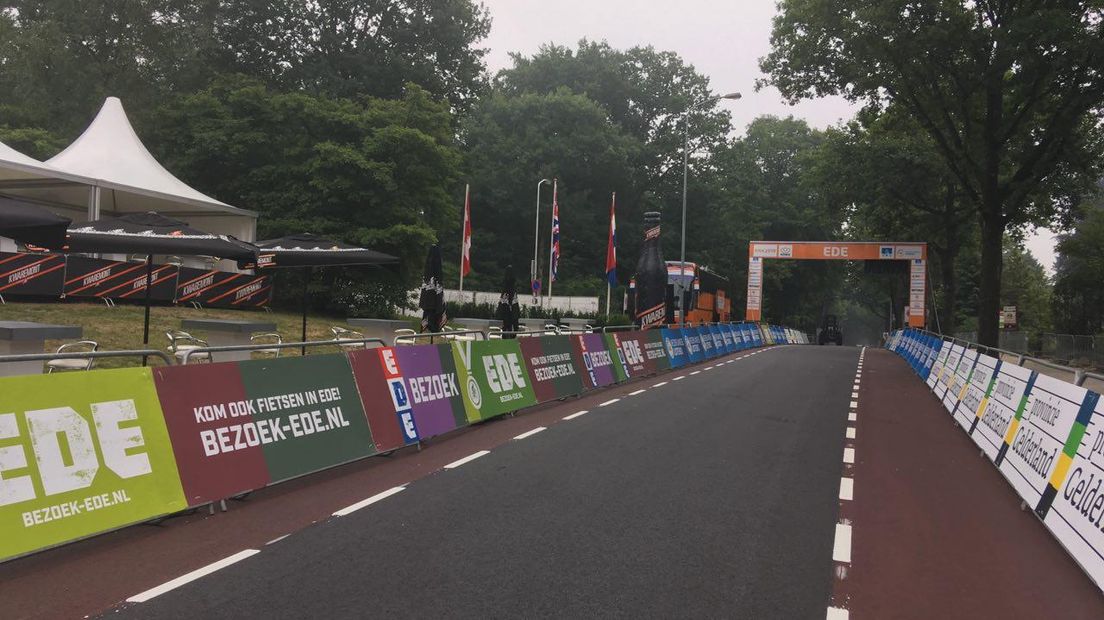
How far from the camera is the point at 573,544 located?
578cm

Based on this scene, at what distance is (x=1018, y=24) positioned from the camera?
20594 millimetres

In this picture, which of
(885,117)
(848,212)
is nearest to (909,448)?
(885,117)

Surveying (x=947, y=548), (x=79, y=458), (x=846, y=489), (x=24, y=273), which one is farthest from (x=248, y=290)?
(x=947, y=548)

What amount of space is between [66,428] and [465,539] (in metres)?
2.90

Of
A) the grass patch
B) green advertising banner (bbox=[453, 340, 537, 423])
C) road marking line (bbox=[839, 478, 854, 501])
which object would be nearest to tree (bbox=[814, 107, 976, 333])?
green advertising banner (bbox=[453, 340, 537, 423])

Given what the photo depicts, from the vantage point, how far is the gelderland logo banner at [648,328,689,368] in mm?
23047

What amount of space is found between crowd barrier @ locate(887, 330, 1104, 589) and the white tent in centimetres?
2424

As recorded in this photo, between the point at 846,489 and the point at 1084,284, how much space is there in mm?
44376

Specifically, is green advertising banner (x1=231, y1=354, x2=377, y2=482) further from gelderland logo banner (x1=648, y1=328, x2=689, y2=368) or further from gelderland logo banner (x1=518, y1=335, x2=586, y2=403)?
gelderland logo banner (x1=648, y1=328, x2=689, y2=368)

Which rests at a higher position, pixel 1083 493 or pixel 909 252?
pixel 909 252

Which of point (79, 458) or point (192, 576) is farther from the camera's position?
point (79, 458)

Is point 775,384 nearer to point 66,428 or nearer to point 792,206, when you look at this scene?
point 66,428

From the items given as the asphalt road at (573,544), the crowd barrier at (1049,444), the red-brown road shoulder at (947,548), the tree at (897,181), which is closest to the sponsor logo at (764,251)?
the tree at (897,181)

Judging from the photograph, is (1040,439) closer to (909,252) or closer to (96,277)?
(96,277)
